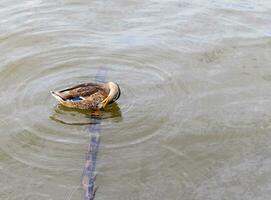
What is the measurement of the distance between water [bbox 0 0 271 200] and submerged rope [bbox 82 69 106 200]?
0.22ft

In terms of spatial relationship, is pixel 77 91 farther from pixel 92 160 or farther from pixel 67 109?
pixel 92 160

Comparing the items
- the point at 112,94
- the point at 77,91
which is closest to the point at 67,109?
the point at 77,91

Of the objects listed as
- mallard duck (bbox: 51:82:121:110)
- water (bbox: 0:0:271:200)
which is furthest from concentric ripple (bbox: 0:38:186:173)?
mallard duck (bbox: 51:82:121:110)

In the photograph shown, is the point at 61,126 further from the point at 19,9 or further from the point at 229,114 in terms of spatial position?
the point at 19,9

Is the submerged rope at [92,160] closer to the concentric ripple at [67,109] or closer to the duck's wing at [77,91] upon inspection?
the concentric ripple at [67,109]

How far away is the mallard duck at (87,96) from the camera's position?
5918 mm

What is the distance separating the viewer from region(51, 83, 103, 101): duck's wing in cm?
593

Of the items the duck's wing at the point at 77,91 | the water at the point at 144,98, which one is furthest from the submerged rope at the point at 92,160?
the duck's wing at the point at 77,91

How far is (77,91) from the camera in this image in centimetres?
598

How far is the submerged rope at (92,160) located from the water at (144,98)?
66 millimetres

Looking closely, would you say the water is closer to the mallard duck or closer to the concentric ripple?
the concentric ripple

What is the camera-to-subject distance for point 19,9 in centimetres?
882

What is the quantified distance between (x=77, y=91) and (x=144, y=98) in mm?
874

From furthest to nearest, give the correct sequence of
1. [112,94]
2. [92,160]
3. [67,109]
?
[67,109] → [112,94] → [92,160]
